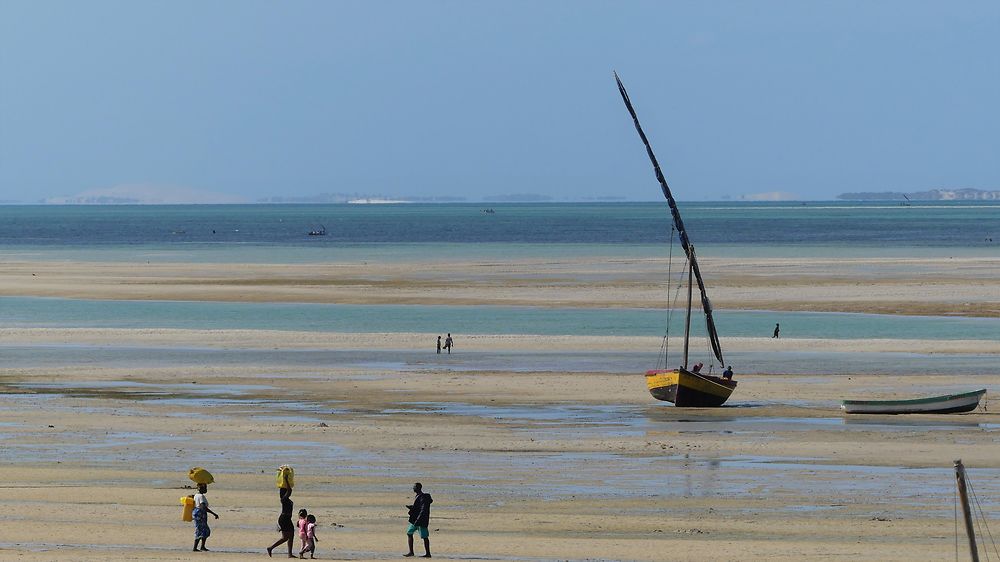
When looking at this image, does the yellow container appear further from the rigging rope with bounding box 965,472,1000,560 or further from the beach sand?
the rigging rope with bounding box 965,472,1000,560

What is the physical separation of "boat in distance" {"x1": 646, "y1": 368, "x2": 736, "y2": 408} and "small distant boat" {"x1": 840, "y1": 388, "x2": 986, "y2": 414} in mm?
3453

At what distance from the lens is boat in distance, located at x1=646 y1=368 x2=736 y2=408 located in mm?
37531

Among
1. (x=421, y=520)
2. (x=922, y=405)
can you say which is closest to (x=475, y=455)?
(x=421, y=520)

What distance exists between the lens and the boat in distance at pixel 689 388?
3753cm

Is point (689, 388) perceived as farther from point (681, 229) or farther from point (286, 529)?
point (286, 529)

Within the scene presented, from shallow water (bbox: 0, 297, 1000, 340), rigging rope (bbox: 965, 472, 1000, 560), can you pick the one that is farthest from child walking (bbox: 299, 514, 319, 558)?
shallow water (bbox: 0, 297, 1000, 340)

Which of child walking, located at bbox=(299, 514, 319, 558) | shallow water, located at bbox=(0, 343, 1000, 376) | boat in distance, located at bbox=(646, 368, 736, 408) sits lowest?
child walking, located at bbox=(299, 514, 319, 558)

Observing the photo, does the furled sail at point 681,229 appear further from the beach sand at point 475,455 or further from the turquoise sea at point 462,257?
the turquoise sea at point 462,257

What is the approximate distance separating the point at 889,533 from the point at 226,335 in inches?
1430

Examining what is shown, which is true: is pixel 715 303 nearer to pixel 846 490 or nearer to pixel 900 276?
pixel 900 276

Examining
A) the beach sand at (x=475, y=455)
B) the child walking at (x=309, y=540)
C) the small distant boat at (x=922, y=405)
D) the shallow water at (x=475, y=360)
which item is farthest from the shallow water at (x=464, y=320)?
the child walking at (x=309, y=540)

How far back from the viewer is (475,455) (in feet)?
98.1

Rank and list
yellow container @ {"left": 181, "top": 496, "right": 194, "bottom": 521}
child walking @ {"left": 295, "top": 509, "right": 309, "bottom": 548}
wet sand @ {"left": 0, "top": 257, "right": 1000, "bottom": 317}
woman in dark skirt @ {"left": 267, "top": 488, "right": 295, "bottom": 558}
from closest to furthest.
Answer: woman in dark skirt @ {"left": 267, "top": 488, "right": 295, "bottom": 558}
child walking @ {"left": 295, "top": 509, "right": 309, "bottom": 548}
yellow container @ {"left": 181, "top": 496, "right": 194, "bottom": 521}
wet sand @ {"left": 0, "top": 257, "right": 1000, "bottom": 317}

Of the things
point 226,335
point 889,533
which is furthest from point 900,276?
point 889,533
